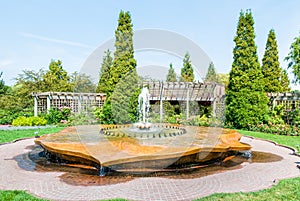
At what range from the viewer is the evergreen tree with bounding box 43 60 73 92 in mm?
19700

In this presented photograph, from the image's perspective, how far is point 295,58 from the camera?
1535 centimetres

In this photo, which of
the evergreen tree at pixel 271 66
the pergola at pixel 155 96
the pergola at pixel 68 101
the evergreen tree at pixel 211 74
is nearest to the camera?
the pergola at pixel 68 101

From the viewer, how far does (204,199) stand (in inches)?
140

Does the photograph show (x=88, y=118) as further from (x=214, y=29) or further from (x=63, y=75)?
(x=63, y=75)

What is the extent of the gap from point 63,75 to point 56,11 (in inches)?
595

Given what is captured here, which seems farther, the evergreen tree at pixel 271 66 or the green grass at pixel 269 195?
the evergreen tree at pixel 271 66

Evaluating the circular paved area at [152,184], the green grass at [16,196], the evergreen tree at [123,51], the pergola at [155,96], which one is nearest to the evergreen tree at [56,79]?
the pergola at [155,96]

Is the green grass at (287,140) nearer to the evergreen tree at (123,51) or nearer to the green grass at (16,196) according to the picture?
the green grass at (16,196)

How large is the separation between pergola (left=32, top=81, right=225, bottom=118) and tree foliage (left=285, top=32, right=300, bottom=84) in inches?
188

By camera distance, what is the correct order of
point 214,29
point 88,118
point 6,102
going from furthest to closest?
point 6,102 → point 88,118 → point 214,29

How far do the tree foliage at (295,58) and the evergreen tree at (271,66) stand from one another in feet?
8.36

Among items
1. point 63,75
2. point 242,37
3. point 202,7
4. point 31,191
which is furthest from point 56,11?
point 63,75

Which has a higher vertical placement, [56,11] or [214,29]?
[56,11]

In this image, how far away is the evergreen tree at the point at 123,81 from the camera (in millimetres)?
13383
